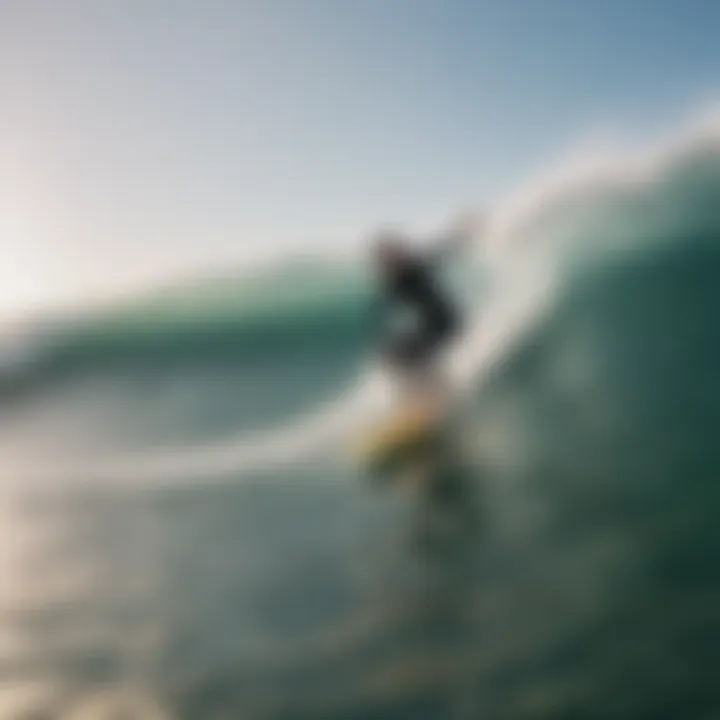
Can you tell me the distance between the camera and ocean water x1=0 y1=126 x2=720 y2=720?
1504mm

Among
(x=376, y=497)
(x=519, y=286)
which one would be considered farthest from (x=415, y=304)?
(x=376, y=497)

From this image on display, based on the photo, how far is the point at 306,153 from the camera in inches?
68.9

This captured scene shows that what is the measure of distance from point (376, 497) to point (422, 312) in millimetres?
275

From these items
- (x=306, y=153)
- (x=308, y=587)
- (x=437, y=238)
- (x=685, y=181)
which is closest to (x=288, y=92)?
(x=306, y=153)

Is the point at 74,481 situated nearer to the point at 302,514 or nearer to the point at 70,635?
the point at 70,635

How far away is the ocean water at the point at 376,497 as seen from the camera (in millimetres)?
1504

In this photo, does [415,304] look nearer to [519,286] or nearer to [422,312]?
[422,312]

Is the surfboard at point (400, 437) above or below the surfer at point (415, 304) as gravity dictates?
below

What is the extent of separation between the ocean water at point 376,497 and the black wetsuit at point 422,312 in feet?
0.12

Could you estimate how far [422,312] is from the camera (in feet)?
5.47

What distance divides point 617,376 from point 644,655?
1.37ft

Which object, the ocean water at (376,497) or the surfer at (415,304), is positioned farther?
the surfer at (415,304)

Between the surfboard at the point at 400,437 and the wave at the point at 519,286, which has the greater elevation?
the wave at the point at 519,286

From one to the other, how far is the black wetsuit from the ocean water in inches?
1.5
